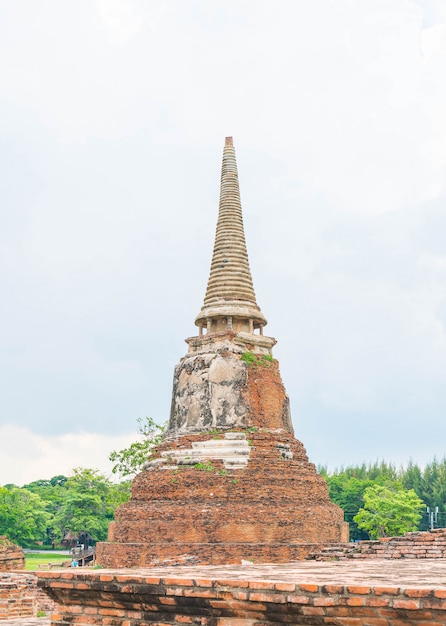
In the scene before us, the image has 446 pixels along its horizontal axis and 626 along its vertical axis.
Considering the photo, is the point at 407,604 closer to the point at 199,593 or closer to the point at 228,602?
the point at 228,602

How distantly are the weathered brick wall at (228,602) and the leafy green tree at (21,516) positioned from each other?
56899 millimetres

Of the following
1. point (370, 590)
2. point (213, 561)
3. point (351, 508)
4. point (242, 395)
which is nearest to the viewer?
point (370, 590)

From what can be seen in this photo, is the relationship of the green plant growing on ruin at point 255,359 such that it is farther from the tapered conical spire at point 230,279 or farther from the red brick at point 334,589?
the red brick at point 334,589

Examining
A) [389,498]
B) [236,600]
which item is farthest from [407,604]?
[389,498]

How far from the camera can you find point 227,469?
22.5 metres

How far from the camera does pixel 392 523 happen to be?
45.8 meters

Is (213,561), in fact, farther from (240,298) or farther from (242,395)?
(240,298)

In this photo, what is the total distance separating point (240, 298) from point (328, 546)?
10176 millimetres

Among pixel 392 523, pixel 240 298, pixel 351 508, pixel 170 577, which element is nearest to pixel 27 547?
pixel 351 508

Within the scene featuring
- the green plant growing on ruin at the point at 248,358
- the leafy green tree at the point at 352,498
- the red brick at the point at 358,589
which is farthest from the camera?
the leafy green tree at the point at 352,498

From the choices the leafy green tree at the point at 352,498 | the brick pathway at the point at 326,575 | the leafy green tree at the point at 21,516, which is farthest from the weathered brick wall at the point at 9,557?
the leafy green tree at the point at 21,516

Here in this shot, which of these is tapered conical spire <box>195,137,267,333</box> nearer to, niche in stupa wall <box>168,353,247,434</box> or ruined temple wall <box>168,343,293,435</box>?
ruined temple wall <box>168,343,293,435</box>

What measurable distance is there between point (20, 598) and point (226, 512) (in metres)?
6.94

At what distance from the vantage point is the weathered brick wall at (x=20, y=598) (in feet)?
52.8
